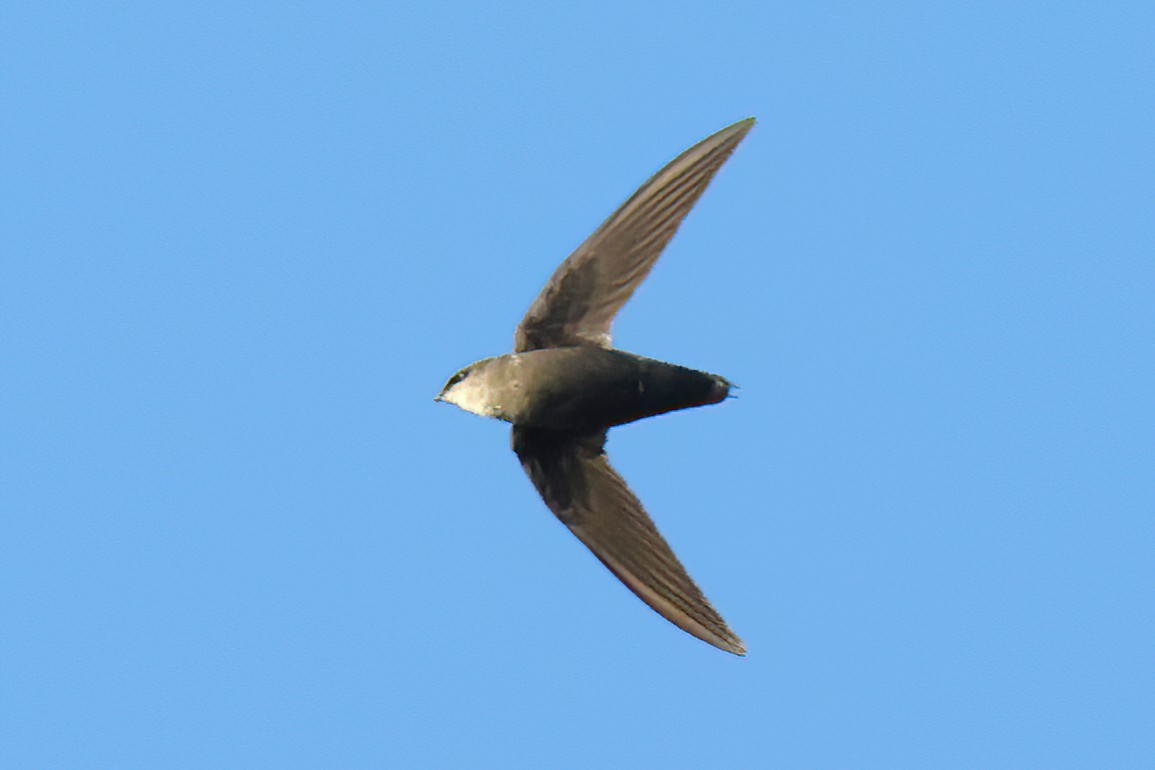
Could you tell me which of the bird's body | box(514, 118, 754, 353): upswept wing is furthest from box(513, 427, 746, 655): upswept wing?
box(514, 118, 754, 353): upswept wing

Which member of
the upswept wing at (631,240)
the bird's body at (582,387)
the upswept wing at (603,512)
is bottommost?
the upswept wing at (603,512)

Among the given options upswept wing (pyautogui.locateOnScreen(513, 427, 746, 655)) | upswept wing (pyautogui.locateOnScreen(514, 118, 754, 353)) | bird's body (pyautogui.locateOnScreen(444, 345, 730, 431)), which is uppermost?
upswept wing (pyautogui.locateOnScreen(514, 118, 754, 353))

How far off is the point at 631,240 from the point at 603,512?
111 centimetres

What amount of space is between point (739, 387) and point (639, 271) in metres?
0.62

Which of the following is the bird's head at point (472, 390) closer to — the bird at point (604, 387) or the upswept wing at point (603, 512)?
the bird at point (604, 387)

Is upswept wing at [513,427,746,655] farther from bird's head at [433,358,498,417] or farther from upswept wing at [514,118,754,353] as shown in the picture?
upswept wing at [514,118,754,353]

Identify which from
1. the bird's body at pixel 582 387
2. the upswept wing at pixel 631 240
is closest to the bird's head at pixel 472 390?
the bird's body at pixel 582 387

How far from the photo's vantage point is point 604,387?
5465mm

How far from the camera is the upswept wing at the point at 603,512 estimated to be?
5.47 metres

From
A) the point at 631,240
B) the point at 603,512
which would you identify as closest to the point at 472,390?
the point at 603,512

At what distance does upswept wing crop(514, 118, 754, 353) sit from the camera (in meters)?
5.49

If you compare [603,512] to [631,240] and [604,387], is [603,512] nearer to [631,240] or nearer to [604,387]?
[604,387]

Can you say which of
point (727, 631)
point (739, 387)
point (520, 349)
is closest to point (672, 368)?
point (739, 387)

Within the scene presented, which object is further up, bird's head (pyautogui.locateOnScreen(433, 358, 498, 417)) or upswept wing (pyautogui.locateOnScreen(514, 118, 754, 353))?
upswept wing (pyautogui.locateOnScreen(514, 118, 754, 353))
